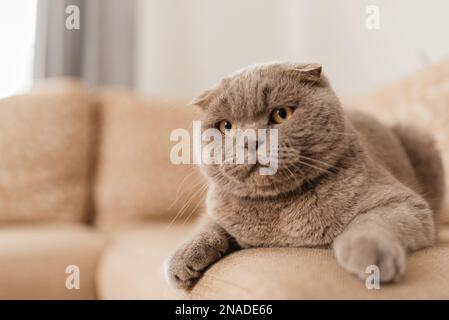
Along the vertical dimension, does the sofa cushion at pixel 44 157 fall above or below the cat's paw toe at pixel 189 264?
above

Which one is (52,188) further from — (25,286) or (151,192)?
(25,286)

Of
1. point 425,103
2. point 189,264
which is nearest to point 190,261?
point 189,264

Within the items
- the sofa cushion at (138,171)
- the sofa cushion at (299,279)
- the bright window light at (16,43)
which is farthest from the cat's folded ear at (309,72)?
the bright window light at (16,43)

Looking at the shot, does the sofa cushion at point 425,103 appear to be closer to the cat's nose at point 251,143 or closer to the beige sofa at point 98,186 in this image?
the beige sofa at point 98,186

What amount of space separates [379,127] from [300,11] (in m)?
1.32

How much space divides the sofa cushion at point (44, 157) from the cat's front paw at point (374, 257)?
159 cm

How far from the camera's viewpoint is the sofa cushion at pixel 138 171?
203 cm

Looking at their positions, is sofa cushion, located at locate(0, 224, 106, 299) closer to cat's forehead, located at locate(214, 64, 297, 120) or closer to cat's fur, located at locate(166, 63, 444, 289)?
cat's fur, located at locate(166, 63, 444, 289)

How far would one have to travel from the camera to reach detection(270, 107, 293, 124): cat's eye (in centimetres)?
86

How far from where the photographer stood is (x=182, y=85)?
3072 mm

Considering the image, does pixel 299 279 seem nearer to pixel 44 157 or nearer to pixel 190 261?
pixel 190 261

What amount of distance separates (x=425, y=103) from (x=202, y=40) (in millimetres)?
1806

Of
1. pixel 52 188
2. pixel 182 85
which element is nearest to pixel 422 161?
pixel 52 188

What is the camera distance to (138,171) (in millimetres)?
2049
